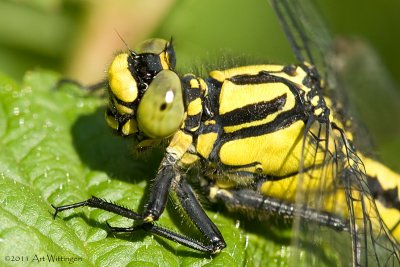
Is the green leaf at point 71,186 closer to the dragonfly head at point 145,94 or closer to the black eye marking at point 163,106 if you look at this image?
the dragonfly head at point 145,94

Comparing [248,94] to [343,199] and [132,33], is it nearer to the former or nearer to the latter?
[343,199]

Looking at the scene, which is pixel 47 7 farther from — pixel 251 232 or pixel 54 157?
pixel 251 232

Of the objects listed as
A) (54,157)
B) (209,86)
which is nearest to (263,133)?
(209,86)

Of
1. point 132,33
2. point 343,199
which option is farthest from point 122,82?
point 132,33

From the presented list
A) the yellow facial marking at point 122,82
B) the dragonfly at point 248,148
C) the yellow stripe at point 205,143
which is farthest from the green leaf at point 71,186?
the yellow facial marking at point 122,82

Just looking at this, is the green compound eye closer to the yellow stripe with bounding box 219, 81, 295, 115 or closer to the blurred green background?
the yellow stripe with bounding box 219, 81, 295, 115

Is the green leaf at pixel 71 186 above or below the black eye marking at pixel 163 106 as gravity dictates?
below
